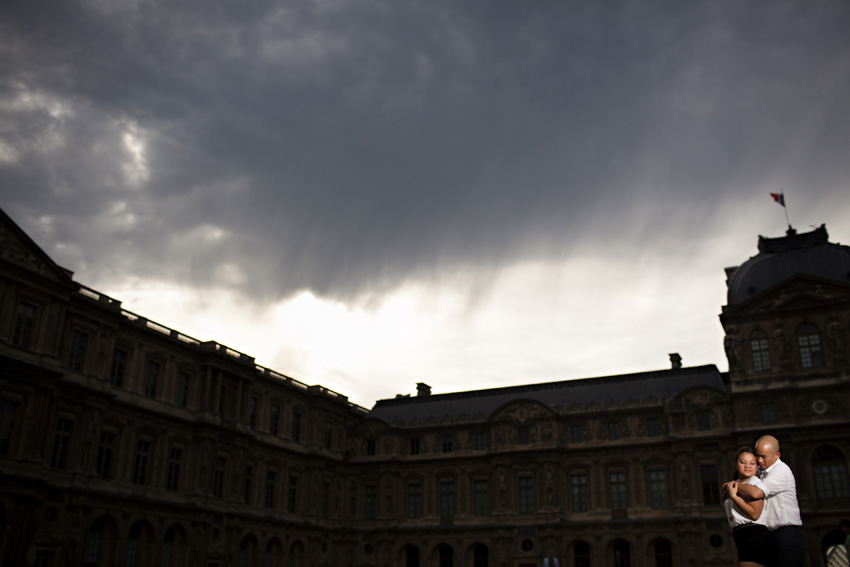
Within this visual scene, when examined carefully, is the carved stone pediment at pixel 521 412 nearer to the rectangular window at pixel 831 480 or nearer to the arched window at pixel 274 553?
the rectangular window at pixel 831 480

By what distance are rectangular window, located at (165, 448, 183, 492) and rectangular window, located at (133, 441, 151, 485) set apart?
1626 mm

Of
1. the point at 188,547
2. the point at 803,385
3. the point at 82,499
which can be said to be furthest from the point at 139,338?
the point at 803,385

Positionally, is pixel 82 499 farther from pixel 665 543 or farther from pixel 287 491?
pixel 665 543

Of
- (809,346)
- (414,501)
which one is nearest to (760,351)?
(809,346)

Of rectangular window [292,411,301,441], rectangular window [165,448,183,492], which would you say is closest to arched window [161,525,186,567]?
rectangular window [165,448,183,492]

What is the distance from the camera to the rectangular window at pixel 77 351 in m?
38.3

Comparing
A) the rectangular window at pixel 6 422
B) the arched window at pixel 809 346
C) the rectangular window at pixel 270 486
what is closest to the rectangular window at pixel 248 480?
the rectangular window at pixel 270 486

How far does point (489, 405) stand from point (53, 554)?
3467 centimetres

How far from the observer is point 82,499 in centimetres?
3700

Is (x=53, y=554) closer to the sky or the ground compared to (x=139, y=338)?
closer to the ground

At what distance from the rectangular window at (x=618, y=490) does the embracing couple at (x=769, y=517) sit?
44868 mm

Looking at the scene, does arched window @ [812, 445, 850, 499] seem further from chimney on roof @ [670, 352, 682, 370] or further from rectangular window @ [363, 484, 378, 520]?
rectangular window @ [363, 484, 378, 520]

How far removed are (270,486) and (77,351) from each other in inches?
715

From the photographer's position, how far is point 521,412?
5575cm
